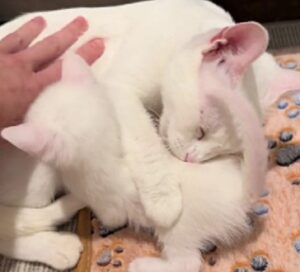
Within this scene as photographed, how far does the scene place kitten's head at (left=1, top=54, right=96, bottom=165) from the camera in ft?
3.15

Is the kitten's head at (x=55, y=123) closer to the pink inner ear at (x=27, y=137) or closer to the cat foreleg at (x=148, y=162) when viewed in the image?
the pink inner ear at (x=27, y=137)

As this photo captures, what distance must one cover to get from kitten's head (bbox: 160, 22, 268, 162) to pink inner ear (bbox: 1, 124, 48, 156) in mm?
270

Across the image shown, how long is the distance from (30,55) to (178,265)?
54 cm

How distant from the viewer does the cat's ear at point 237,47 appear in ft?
3.39

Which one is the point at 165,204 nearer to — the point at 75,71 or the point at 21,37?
the point at 75,71

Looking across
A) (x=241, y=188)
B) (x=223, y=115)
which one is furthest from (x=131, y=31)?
(x=241, y=188)

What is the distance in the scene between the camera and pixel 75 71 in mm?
1104

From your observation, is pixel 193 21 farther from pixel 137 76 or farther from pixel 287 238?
pixel 287 238

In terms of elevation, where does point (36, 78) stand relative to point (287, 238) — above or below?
above

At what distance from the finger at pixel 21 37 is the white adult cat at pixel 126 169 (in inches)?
7.4

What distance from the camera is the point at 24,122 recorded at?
106 cm

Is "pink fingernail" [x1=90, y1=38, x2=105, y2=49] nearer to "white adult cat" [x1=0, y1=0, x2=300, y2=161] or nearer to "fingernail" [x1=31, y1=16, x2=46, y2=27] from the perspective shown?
"white adult cat" [x1=0, y1=0, x2=300, y2=161]

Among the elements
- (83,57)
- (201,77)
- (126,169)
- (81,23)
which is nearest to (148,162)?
(126,169)

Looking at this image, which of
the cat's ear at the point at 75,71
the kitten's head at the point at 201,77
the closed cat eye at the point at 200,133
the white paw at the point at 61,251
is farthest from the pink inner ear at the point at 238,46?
the white paw at the point at 61,251
